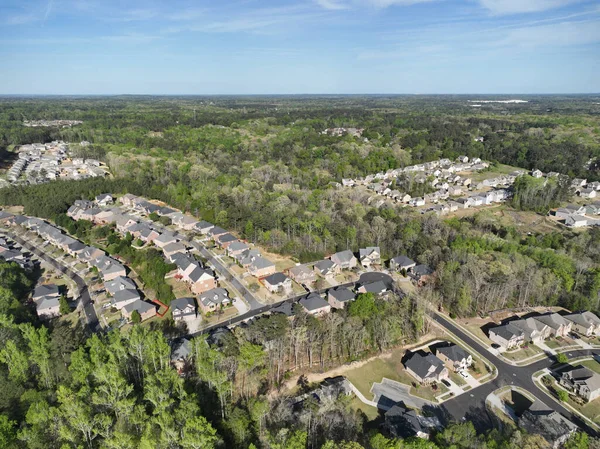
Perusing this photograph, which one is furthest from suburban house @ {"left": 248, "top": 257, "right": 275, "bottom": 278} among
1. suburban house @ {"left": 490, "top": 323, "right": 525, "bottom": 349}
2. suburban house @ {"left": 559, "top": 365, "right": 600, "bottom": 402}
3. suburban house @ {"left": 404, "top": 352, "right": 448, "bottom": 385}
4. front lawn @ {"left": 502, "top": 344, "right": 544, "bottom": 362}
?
suburban house @ {"left": 559, "top": 365, "right": 600, "bottom": 402}

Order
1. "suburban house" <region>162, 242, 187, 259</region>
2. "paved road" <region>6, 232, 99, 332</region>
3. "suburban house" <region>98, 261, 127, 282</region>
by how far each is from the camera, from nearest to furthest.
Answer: "paved road" <region>6, 232, 99, 332</region> < "suburban house" <region>98, 261, 127, 282</region> < "suburban house" <region>162, 242, 187, 259</region>

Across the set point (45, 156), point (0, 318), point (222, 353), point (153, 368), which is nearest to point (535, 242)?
point (222, 353)

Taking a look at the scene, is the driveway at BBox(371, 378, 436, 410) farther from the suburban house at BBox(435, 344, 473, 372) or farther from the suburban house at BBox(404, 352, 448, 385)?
the suburban house at BBox(435, 344, 473, 372)

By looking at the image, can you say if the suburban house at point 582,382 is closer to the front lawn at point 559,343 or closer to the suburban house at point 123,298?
the front lawn at point 559,343

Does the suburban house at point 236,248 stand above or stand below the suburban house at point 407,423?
above

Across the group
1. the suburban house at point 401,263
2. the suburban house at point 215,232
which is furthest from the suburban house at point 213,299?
the suburban house at point 401,263

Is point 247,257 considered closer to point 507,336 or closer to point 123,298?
point 123,298
